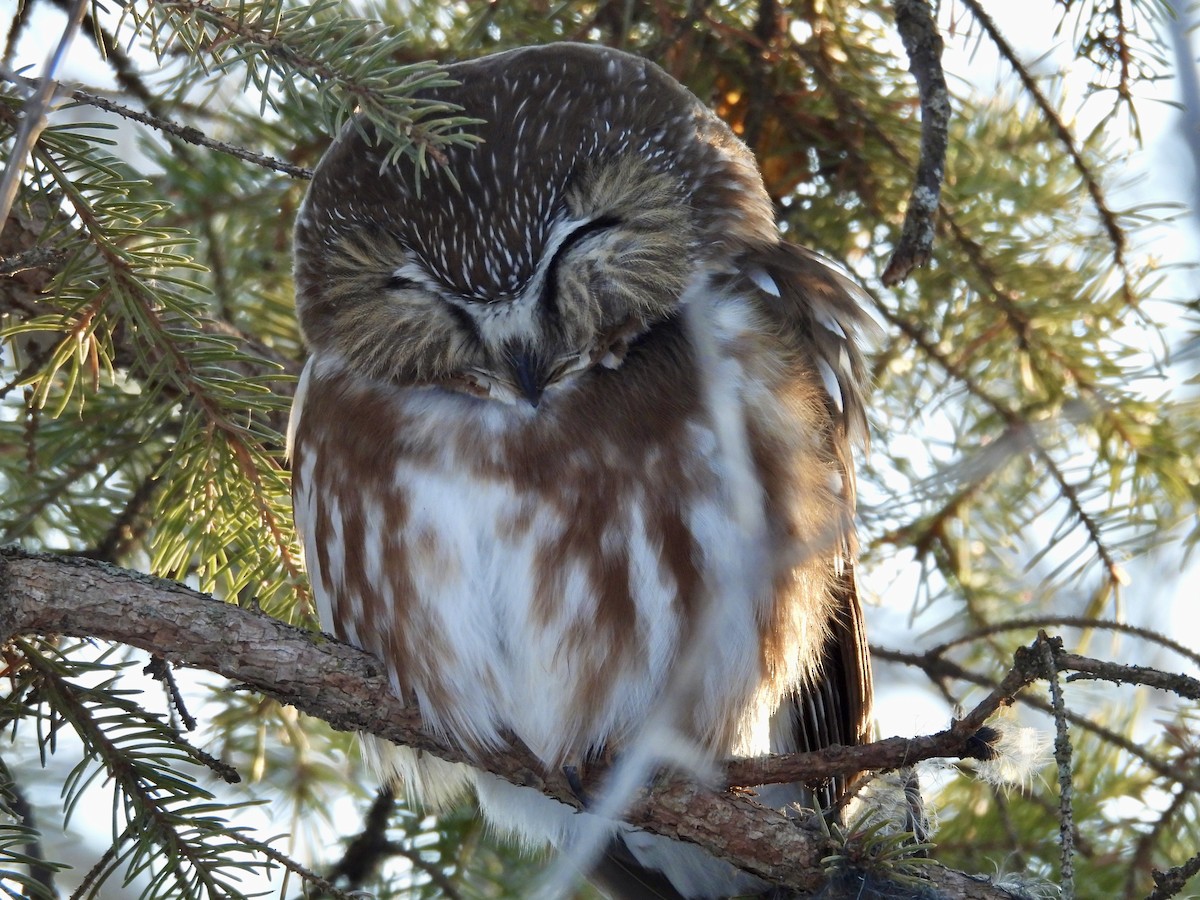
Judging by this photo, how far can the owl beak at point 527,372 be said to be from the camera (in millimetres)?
2217

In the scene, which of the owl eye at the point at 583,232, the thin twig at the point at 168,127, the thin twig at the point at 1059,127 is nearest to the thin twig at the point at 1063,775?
the owl eye at the point at 583,232

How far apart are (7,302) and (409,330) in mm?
722

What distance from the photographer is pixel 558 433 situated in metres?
2.27

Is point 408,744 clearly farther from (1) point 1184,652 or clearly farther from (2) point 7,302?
(1) point 1184,652

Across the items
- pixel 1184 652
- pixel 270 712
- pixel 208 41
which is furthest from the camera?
pixel 270 712

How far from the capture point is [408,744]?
88.4 inches

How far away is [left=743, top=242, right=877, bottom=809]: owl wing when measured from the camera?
8.23 ft

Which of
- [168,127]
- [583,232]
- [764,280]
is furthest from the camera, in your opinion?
[764,280]

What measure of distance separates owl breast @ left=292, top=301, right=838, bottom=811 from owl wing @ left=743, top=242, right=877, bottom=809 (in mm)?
170

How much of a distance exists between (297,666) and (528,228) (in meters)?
0.84

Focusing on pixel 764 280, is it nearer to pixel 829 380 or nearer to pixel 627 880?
pixel 829 380

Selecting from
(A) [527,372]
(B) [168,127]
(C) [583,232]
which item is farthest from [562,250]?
(B) [168,127]

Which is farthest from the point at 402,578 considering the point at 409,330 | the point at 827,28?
the point at 827,28

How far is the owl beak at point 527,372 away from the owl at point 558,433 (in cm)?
1
